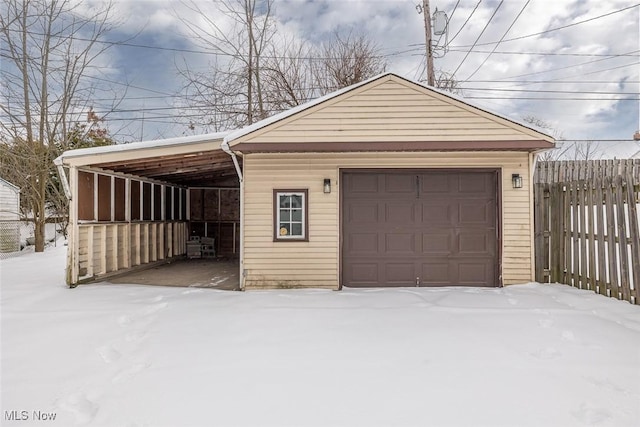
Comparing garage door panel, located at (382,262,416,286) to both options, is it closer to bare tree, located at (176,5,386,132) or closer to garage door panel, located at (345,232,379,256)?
garage door panel, located at (345,232,379,256)

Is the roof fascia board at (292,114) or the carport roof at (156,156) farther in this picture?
the carport roof at (156,156)

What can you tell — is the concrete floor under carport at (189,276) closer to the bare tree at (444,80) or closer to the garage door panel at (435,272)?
the garage door panel at (435,272)

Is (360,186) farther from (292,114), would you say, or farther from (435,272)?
Result: (435,272)

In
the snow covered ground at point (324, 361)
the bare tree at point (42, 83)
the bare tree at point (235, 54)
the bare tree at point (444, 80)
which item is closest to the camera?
the snow covered ground at point (324, 361)

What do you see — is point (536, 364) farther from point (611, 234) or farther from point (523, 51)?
point (523, 51)

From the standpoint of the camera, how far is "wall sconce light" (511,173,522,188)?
6188 millimetres

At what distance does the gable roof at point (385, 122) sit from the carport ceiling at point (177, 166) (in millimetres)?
1226

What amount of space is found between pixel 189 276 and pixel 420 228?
4.91 meters

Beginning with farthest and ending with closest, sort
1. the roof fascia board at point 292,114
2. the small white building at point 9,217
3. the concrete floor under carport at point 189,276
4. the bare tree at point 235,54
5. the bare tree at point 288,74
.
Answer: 1. the bare tree at point 288,74
2. the bare tree at point 235,54
3. the small white building at point 9,217
4. the concrete floor under carport at point 189,276
5. the roof fascia board at point 292,114

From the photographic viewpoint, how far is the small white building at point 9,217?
12375mm

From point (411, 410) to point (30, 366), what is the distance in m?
3.22

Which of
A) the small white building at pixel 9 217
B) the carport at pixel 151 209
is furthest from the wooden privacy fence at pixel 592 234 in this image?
the small white building at pixel 9 217

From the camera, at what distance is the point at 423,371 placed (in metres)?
3.00

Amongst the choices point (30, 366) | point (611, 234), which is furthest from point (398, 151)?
point (30, 366)
